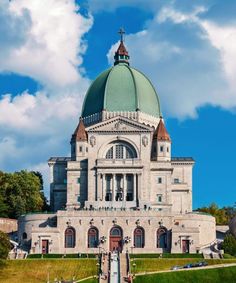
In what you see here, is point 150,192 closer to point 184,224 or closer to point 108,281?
point 184,224

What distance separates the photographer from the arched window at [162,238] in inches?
4904

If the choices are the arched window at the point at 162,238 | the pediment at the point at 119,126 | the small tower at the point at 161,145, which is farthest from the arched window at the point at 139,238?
the pediment at the point at 119,126

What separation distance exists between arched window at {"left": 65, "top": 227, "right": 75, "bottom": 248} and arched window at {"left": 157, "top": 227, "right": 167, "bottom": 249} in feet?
40.8

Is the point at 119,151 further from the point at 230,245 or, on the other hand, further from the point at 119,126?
the point at 230,245


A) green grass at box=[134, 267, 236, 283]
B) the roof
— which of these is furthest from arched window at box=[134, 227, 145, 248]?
green grass at box=[134, 267, 236, 283]

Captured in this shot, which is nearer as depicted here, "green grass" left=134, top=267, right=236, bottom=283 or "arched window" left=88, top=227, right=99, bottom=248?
"green grass" left=134, top=267, right=236, bottom=283

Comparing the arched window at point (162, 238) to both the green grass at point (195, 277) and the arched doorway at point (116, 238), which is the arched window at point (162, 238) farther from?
the green grass at point (195, 277)

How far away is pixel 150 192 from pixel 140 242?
46.9ft

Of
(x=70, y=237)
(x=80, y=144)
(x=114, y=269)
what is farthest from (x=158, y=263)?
(x=80, y=144)

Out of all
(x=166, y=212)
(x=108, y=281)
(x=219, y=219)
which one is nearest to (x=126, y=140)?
(x=166, y=212)

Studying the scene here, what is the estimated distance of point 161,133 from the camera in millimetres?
143250

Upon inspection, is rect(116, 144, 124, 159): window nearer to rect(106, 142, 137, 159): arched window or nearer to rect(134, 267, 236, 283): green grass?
rect(106, 142, 137, 159): arched window

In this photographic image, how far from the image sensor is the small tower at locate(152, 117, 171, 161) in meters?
142

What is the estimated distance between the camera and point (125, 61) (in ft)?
516
